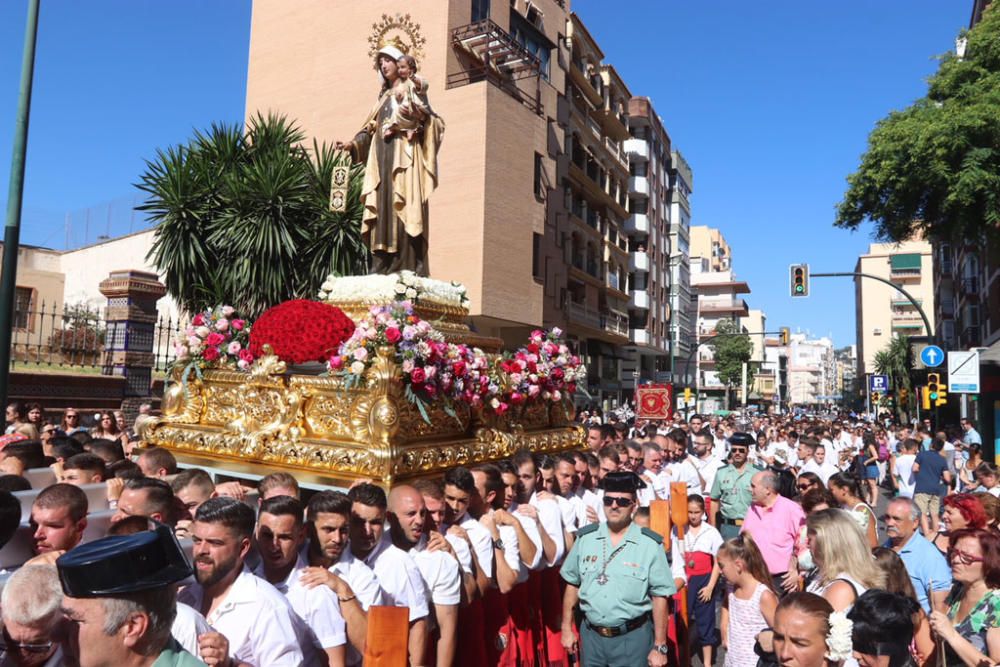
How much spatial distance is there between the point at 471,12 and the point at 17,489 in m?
24.0

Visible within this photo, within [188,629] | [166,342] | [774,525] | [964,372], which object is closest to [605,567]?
[774,525]

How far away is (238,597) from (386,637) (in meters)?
0.64

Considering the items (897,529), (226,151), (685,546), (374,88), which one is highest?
(374,88)

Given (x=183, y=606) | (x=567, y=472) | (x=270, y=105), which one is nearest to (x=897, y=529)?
(x=567, y=472)

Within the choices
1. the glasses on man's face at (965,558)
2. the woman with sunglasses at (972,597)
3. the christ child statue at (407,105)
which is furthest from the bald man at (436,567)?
the christ child statue at (407,105)

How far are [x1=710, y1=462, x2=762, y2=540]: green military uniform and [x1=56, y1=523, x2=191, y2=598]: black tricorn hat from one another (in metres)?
6.96

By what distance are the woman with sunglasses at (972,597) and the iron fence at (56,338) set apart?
11.2 metres

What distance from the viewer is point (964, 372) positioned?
13.8m

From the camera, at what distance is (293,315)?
7.20 meters

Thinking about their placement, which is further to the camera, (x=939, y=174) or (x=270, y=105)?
(x=270, y=105)

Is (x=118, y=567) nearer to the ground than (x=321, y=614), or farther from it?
farther from it

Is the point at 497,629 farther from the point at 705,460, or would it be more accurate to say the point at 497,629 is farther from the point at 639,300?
the point at 639,300

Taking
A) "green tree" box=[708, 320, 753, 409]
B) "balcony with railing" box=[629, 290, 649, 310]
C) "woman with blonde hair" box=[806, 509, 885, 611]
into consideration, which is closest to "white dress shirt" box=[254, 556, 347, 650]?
"woman with blonde hair" box=[806, 509, 885, 611]

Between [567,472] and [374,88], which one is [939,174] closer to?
[567,472]
